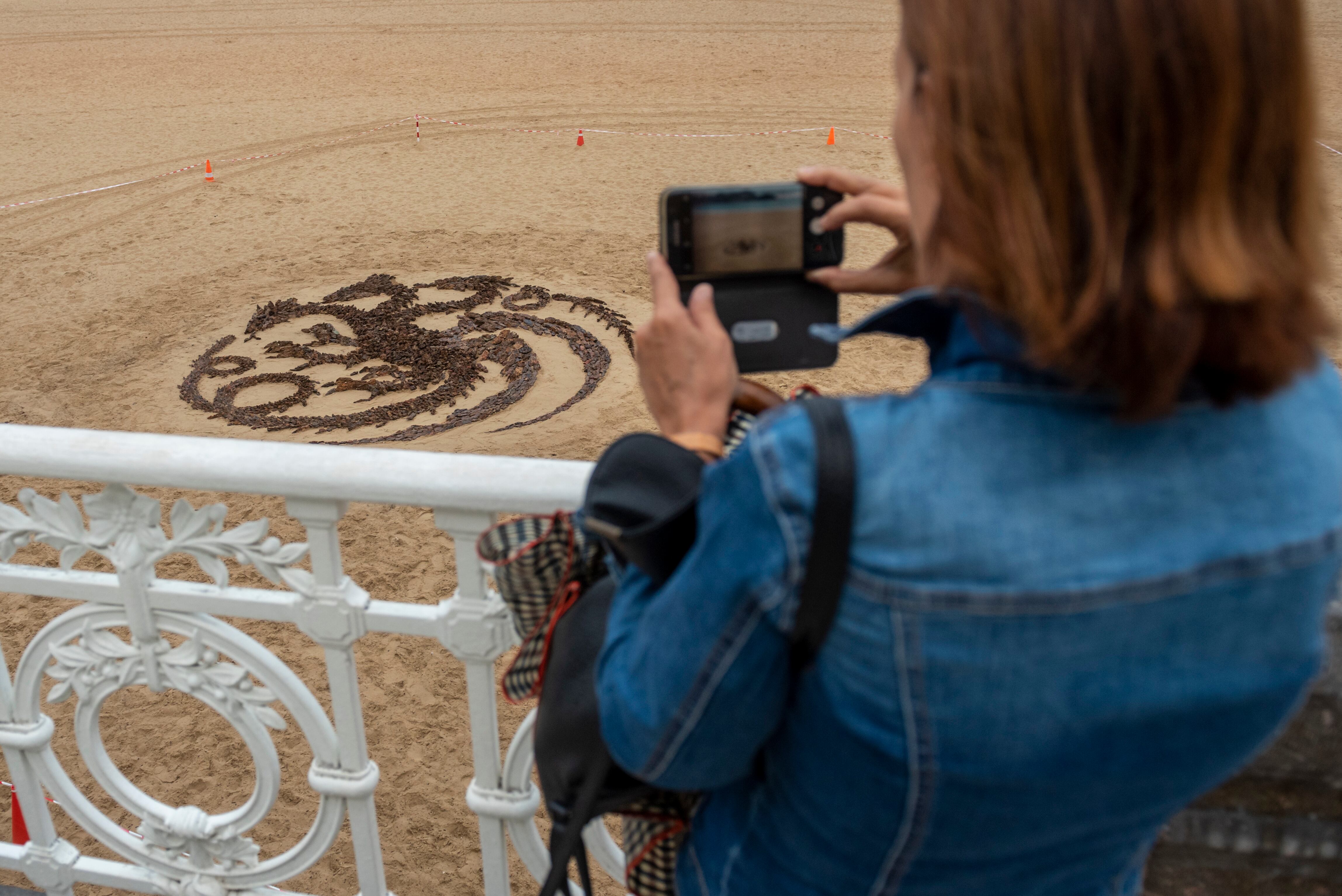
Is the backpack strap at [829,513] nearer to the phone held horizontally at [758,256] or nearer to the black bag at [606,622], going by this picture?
the black bag at [606,622]

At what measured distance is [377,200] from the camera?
14.9 m

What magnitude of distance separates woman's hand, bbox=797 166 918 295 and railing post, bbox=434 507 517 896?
0.82m

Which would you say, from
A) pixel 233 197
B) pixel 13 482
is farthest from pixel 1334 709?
pixel 233 197

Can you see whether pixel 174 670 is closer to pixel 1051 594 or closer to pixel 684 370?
pixel 684 370

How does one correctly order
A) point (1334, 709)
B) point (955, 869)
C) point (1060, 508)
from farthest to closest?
point (1334, 709) → point (955, 869) → point (1060, 508)

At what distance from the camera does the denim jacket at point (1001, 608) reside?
0.98 metres

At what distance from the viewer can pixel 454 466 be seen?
200 cm

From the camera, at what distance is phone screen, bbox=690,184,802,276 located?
1579 mm

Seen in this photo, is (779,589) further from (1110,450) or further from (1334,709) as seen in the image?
(1334,709)

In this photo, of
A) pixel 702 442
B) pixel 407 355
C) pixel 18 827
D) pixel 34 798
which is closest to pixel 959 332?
pixel 702 442

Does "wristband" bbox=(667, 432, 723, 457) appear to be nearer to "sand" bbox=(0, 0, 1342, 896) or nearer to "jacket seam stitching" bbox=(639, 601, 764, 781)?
"jacket seam stitching" bbox=(639, 601, 764, 781)

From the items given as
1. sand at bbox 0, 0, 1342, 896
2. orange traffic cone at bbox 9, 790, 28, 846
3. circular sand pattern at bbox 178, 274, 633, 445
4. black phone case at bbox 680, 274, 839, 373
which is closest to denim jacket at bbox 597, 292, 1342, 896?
black phone case at bbox 680, 274, 839, 373

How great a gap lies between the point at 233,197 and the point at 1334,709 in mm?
15254

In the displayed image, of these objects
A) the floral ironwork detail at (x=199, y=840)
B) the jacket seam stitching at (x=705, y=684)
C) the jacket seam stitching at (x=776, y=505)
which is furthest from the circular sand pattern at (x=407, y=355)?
the jacket seam stitching at (x=776, y=505)
